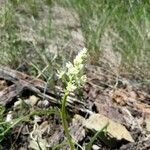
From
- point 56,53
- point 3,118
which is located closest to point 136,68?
point 56,53

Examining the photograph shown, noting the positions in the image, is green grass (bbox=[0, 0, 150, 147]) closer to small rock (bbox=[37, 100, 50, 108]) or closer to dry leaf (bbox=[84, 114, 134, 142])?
small rock (bbox=[37, 100, 50, 108])

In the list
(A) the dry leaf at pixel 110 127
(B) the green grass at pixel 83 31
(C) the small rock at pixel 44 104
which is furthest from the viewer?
(B) the green grass at pixel 83 31

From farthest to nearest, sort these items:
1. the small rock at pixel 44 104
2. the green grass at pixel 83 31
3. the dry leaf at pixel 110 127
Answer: the green grass at pixel 83 31
the small rock at pixel 44 104
the dry leaf at pixel 110 127

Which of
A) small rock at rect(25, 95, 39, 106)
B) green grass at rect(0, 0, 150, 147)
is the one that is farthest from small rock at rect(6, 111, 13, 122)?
green grass at rect(0, 0, 150, 147)

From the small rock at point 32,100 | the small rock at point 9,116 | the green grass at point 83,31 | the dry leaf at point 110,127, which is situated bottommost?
the small rock at point 9,116

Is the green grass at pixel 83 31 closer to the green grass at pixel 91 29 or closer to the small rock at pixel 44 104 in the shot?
the green grass at pixel 91 29

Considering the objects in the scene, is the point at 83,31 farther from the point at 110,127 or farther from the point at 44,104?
the point at 110,127

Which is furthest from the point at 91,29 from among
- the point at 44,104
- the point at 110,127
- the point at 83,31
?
the point at 110,127

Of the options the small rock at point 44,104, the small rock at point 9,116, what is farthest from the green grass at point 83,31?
the small rock at point 9,116
